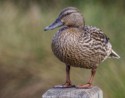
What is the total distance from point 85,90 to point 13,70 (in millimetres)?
5303

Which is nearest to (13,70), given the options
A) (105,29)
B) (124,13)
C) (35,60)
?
(35,60)

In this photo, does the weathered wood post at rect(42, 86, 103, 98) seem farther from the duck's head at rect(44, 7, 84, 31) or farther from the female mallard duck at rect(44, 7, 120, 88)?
the duck's head at rect(44, 7, 84, 31)

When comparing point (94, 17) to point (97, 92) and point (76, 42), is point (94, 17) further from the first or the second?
point (97, 92)

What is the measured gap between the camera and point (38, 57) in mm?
10930

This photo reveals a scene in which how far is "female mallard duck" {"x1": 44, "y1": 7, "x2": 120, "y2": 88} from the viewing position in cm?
643

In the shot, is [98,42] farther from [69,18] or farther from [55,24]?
[55,24]

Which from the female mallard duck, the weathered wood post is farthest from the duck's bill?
the weathered wood post

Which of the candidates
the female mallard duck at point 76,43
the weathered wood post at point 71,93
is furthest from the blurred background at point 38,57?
the weathered wood post at point 71,93

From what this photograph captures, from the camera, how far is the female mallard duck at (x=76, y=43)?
21.1 ft

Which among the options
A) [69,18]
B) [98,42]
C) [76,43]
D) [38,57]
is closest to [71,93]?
[76,43]

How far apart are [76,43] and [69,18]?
23 centimetres

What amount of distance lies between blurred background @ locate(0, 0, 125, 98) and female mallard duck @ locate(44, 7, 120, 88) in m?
1.94

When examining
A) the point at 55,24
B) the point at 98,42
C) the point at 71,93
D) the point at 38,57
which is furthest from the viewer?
the point at 38,57

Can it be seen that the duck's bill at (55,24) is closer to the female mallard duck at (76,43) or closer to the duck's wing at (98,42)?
the female mallard duck at (76,43)
